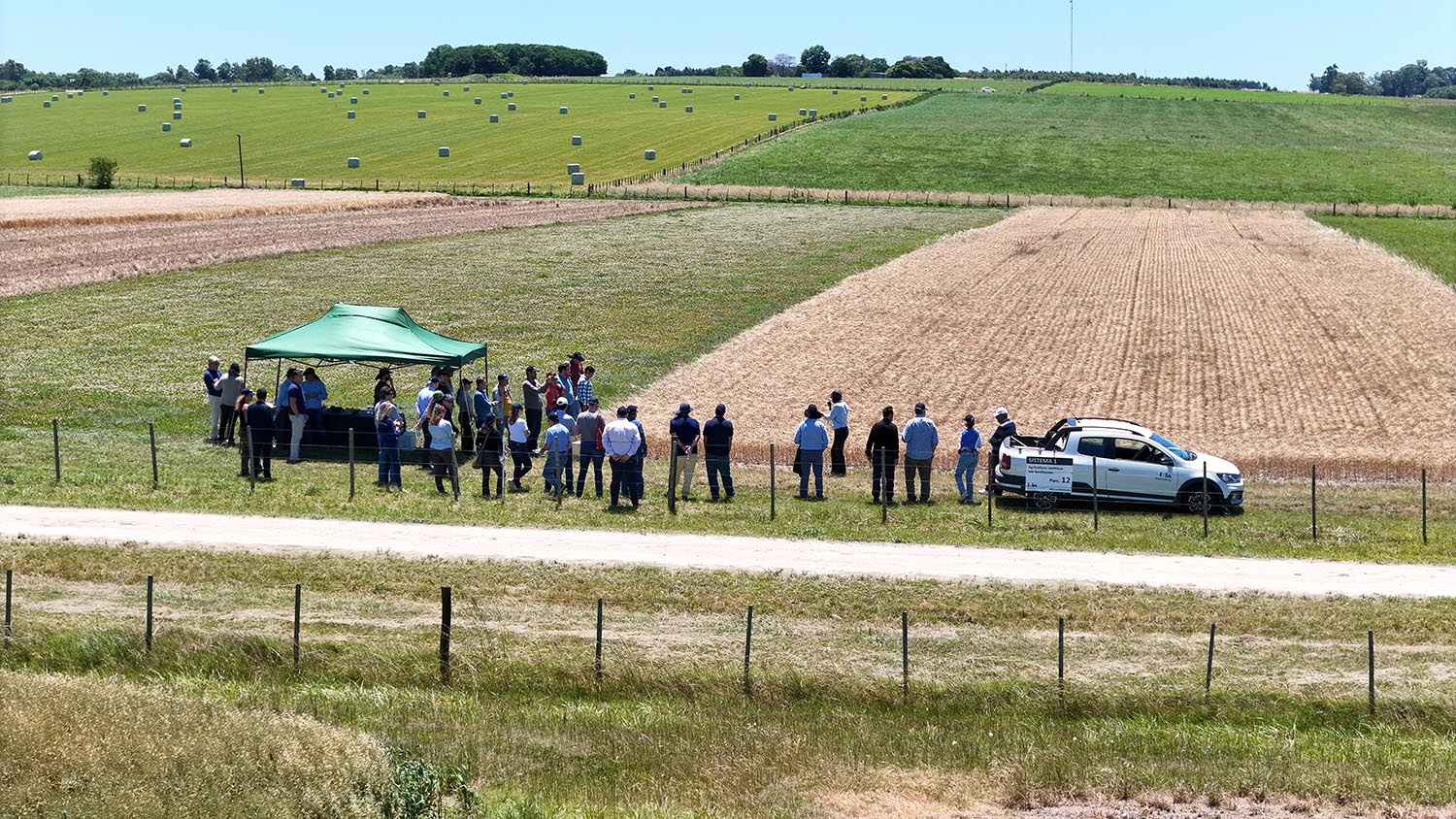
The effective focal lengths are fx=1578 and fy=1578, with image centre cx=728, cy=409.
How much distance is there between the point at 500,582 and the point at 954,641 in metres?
5.93

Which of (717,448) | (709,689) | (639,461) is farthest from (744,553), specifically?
(709,689)

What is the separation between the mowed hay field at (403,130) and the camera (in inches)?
3866

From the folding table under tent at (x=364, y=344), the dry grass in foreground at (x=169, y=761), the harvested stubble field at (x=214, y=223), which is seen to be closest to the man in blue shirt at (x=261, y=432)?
the folding table under tent at (x=364, y=344)

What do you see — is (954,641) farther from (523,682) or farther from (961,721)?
(523,682)

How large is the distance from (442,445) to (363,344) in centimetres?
532

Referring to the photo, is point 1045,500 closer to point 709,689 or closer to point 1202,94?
point 709,689

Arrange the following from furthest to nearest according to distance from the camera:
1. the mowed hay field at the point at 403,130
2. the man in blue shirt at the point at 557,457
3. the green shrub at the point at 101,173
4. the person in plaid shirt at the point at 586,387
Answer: the mowed hay field at the point at 403,130 → the green shrub at the point at 101,173 → the person in plaid shirt at the point at 586,387 → the man in blue shirt at the point at 557,457

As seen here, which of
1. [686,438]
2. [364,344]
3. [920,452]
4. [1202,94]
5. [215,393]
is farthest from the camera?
[1202,94]

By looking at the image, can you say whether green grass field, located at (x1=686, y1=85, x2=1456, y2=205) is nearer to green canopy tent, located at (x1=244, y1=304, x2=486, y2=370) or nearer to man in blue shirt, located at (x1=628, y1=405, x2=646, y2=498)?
green canopy tent, located at (x1=244, y1=304, x2=486, y2=370)

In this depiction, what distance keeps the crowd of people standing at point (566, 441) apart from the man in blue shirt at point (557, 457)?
0.07ft

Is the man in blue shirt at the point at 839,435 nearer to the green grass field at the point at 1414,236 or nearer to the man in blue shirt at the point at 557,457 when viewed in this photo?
the man in blue shirt at the point at 557,457

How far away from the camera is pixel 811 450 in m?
26.5

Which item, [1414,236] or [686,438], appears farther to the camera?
[1414,236]

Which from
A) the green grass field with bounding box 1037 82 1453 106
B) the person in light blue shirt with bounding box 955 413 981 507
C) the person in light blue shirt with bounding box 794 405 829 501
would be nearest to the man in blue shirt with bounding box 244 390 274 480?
the person in light blue shirt with bounding box 794 405 829 501
